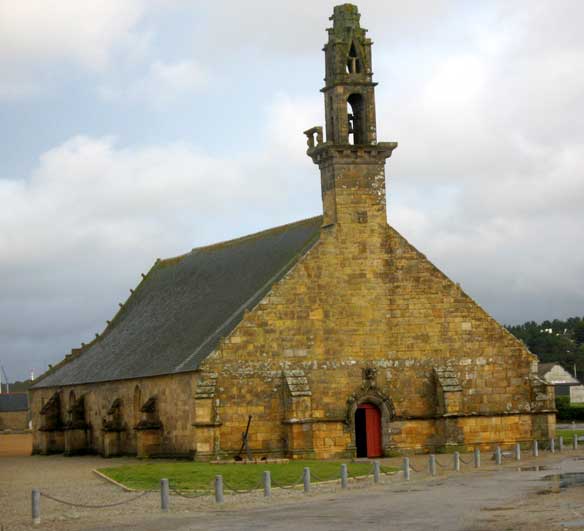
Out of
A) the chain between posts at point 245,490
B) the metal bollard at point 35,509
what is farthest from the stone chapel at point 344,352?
the metal bollard at point 35,509

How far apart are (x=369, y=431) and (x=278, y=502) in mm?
16720

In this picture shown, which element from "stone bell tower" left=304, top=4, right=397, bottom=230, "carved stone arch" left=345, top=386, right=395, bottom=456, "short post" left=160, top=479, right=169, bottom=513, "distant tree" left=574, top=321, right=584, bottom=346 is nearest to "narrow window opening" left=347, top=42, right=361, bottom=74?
"stone bell tower" left=304, top=4, right=397, bottom=230

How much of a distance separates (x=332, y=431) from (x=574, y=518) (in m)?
22.2

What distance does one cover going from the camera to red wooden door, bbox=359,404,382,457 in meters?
47.0

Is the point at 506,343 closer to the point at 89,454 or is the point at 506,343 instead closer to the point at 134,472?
the point at 134,472

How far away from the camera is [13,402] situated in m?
126

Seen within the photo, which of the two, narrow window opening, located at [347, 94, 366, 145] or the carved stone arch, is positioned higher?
narrow window opening, located at [347, 94, 366, 145]

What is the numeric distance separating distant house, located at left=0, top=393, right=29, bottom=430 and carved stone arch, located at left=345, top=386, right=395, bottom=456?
8125cm

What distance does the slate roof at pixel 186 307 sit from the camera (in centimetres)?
4803

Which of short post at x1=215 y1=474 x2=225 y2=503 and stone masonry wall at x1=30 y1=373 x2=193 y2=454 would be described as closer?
short post at x1=215 y1=474 x2=225 y2=503

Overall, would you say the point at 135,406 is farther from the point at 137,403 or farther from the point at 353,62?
the point at 353,62

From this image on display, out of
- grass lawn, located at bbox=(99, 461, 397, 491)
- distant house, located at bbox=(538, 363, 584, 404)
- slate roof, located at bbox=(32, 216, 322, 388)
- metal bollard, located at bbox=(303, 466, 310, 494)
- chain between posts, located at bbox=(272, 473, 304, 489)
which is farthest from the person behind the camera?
distant house, located at bbox=(538, 363, 584, 404)

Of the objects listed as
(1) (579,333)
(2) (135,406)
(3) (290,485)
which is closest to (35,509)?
(3) (290,485)

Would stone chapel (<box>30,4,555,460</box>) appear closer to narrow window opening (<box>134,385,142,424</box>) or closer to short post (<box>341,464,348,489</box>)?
narrow window opening (<box>134,385,142,424</box>)
